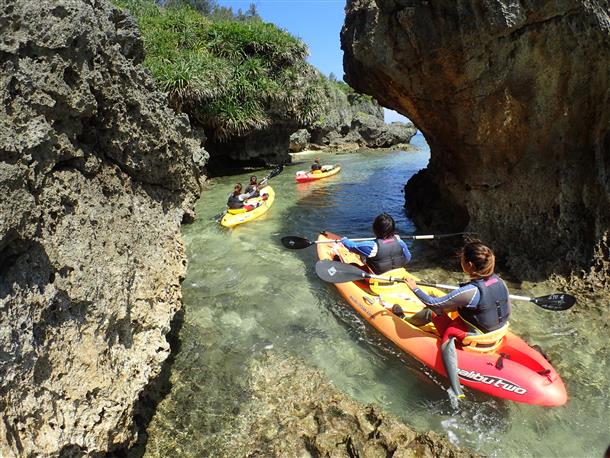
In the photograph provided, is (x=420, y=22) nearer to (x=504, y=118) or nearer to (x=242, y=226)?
(x=504, y=118)

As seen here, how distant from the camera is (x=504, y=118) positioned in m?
6.32

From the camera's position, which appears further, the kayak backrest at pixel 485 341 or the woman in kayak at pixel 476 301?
the kayak backrest at pixel 485 341

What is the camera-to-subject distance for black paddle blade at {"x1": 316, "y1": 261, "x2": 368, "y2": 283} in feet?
18.7

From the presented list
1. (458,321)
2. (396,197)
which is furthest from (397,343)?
(396,197)

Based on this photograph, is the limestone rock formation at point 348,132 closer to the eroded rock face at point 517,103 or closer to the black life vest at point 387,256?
the eroded rock face at point 517,103

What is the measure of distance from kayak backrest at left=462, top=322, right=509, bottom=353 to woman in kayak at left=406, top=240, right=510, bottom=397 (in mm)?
47

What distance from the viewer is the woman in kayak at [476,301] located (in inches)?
158

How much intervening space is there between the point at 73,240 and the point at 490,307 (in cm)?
395

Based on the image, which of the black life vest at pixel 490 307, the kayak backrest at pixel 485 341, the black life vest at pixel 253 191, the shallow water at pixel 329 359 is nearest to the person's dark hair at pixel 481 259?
the black life vest at pixel 490 307

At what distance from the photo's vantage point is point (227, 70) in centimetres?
1670

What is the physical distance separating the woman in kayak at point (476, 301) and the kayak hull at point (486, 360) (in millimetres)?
187

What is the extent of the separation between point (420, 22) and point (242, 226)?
20.8 feet

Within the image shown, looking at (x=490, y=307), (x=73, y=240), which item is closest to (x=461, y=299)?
(x=490, y=307)

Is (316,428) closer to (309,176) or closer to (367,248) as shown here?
(367,248)
